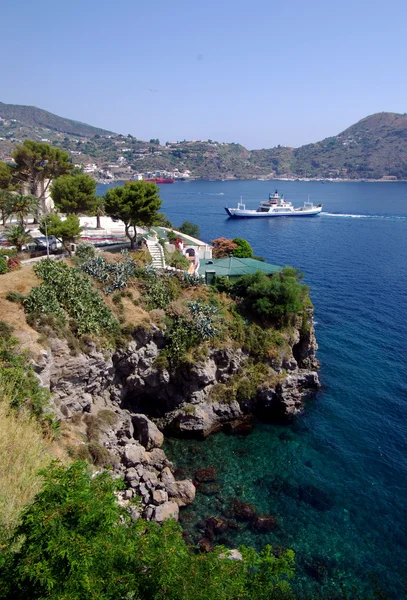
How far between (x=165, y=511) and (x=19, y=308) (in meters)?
13.3

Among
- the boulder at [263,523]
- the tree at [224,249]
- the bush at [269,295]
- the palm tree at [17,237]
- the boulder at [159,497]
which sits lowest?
the boulder at [263,523]

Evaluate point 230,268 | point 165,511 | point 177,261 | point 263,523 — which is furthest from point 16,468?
point 230,268

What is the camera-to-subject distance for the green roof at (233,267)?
3528cm

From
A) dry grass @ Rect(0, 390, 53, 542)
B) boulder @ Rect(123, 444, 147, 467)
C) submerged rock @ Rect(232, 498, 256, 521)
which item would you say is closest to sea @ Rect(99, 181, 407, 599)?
submerged rock @ Rect(232, 498, 256, 521)

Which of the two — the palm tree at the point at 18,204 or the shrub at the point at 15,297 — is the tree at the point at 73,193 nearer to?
the palm tree at the point at 18,204

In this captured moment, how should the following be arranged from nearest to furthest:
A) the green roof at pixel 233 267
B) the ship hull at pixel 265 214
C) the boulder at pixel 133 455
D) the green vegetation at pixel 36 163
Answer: the boulder at pixel 133 455
the green roof at pixel 233 267
the green vegetation at pixel 36 163
the ship hull at pixel 265 214

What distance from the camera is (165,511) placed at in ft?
67.4

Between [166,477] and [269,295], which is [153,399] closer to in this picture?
[166,477]

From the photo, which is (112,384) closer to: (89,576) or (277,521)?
(277,521)

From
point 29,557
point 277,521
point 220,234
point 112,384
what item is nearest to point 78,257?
point 112,384

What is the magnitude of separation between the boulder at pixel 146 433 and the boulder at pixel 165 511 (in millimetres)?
4734

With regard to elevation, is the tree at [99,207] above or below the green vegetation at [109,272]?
above

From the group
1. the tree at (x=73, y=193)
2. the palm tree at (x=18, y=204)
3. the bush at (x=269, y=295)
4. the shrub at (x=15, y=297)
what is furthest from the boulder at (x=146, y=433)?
the tree at (x=73, y=193)

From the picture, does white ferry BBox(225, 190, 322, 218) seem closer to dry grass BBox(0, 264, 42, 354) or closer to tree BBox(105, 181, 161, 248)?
tree BBox(105, 181, 161, 248)
